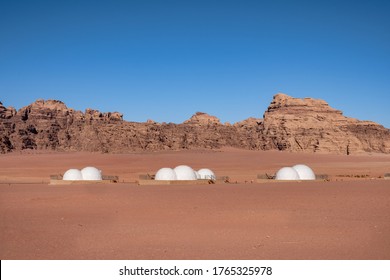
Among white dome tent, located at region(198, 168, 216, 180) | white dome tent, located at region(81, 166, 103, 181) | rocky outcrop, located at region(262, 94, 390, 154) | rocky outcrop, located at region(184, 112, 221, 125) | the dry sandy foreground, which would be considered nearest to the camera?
the dry sandy foreground

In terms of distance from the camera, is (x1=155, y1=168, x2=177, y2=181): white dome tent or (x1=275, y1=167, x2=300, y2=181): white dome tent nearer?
(x1=275, y1=167, x2=300, y2=181): white dome tent

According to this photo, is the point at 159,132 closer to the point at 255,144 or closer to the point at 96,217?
the point at 255,144

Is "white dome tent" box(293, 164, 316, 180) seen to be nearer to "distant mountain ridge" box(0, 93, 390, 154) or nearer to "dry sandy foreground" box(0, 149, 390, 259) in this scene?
"dry sandy foreground" box(0, 149, 390, 259)

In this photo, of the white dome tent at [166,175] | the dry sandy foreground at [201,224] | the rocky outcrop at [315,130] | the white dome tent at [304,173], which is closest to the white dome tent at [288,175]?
the white dome tent at [304,173]

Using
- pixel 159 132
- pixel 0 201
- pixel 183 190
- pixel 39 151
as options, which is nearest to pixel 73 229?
pixel 0 201

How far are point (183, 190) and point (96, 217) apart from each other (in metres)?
7.74

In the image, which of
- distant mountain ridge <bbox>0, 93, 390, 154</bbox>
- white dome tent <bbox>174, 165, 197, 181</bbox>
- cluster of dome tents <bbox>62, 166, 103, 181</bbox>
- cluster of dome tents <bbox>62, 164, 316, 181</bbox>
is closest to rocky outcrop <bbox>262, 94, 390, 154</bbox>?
distant mountain ridge <bbox>0, 93, 390, 154</bbox>

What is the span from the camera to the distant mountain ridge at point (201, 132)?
91938 mm

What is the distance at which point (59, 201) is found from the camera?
60.0 feet

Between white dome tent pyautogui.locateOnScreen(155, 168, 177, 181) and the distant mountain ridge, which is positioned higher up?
the distant mountain ridge

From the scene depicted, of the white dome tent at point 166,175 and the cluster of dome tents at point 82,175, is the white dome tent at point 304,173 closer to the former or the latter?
the white dome tent at point 166,175

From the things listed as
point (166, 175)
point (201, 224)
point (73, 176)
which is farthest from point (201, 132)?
point (201, 224)

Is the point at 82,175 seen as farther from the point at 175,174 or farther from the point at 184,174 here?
the point at 184,174

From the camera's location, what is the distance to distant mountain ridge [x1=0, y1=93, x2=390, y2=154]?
302 feet
